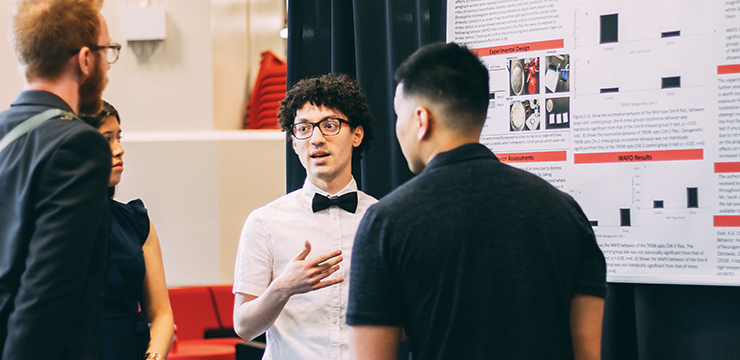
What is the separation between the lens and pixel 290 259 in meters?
1.84

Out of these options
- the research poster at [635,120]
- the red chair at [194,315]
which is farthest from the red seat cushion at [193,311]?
the research poster at [635,120]

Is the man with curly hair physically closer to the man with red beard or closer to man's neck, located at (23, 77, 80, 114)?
the man with red beard

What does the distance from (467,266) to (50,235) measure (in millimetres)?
800

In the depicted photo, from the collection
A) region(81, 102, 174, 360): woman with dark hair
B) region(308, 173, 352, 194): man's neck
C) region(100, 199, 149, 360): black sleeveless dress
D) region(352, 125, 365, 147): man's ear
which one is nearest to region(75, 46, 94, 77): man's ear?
region(81, 102, 174, 360): woman with dark hair

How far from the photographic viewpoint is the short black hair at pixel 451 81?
1.19m

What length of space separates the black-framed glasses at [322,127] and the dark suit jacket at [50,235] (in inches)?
31.0

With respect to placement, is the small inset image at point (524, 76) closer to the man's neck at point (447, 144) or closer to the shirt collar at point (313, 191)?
the shirt collar at point (313, 191)

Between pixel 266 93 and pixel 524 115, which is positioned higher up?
pixel 266 93

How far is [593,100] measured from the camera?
2.03 metres

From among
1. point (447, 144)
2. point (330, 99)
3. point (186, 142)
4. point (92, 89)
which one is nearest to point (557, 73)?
point (330, 99)

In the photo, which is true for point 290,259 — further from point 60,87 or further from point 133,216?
point 60,87

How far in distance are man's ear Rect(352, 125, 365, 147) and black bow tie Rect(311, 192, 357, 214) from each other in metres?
0.20

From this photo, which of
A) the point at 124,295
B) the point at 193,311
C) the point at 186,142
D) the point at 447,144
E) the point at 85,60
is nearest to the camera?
the point at 447,144

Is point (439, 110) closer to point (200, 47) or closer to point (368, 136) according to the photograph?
point (368, 136)
